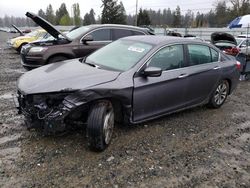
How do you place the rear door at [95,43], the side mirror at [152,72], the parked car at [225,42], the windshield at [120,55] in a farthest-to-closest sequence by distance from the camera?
the parked car at [225,42] → the rear door at [95,43] → the windshield at [120,55] → the side mirror at [152,72]

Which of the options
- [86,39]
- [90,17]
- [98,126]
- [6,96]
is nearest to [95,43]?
[86,39]

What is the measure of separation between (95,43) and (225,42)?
5.43m

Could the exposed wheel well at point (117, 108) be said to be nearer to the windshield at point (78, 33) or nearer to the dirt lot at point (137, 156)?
the dirt lot at point (137, 156)

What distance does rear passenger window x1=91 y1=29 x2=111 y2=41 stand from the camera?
8469 millimetres

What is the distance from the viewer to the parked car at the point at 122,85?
3805 mm

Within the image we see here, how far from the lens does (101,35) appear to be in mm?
8609

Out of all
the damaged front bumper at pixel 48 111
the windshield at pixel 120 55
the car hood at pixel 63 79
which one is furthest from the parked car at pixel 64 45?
the damaged front bumper at pixel 48 111

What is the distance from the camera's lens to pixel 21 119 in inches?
199

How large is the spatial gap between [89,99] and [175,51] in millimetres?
2028

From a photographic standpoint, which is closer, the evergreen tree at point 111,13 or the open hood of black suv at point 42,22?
the open hood of black suv at point 42,22

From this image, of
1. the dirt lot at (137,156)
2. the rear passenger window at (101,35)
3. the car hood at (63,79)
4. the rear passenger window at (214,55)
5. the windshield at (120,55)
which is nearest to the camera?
the dirt lot at (137,156)

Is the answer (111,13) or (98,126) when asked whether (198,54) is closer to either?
(98,126)

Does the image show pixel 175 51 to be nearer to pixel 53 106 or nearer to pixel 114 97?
pixel 114 97

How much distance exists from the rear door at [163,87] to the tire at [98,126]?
1.96ft
